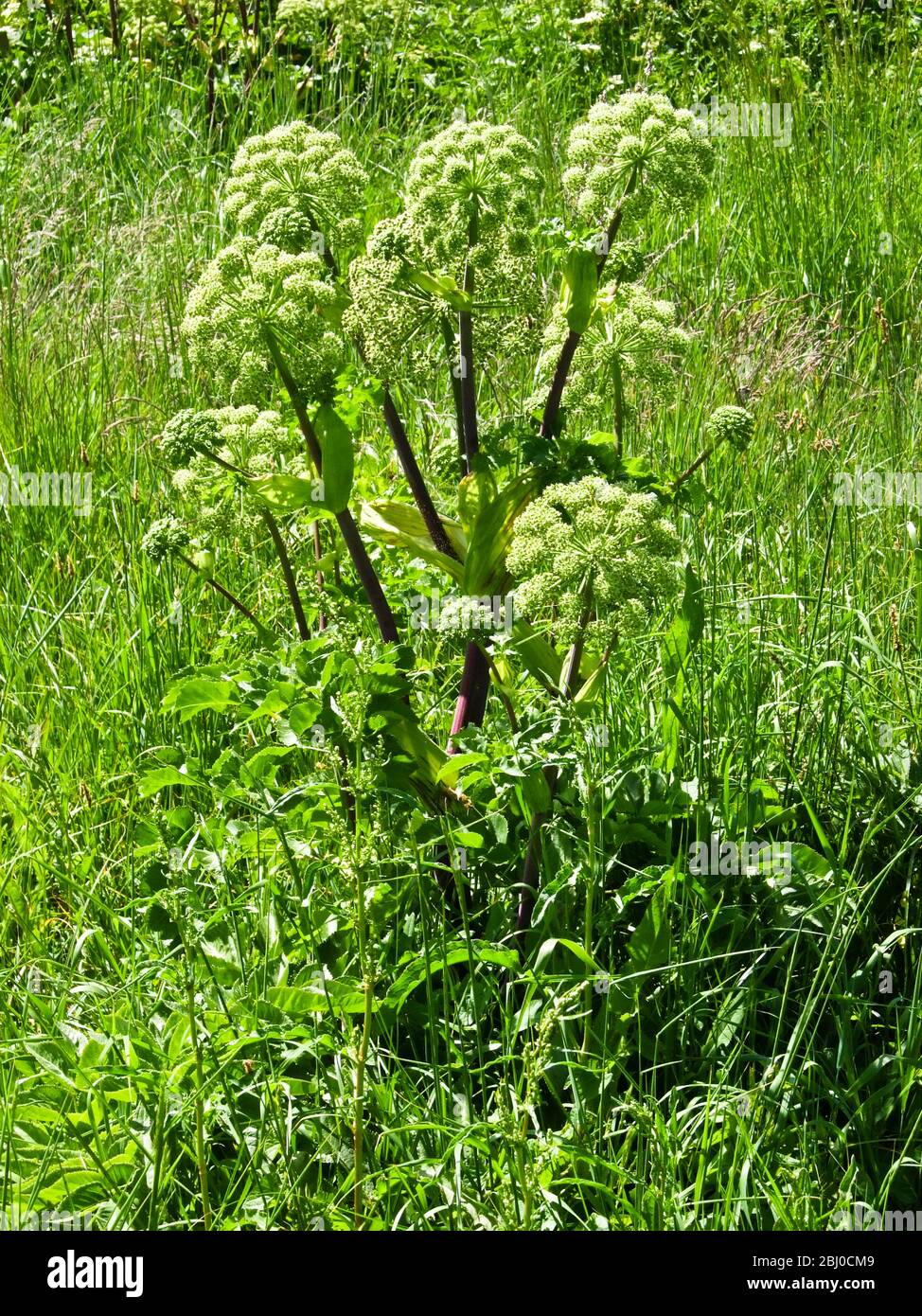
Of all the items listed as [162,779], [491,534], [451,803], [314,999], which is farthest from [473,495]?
[314,999]

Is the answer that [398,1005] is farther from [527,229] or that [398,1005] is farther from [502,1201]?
[527,229]

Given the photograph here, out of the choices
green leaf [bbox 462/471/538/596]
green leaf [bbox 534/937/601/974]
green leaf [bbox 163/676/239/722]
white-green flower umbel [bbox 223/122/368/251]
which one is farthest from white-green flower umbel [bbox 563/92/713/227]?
green leaf [bbox 534/937/601/974]

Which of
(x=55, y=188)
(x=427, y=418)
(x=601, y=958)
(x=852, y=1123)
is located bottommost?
(x=852, y=1123)

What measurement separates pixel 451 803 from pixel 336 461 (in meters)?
0.62

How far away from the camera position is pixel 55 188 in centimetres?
502

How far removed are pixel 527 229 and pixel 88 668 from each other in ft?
4.43

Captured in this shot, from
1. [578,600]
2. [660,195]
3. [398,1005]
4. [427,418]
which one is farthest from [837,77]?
[398,1005]

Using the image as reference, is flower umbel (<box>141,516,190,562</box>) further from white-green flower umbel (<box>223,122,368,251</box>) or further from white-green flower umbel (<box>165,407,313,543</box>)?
white-green flower umbel (<box>223,122,368,251</box>)

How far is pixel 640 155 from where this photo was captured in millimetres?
2096

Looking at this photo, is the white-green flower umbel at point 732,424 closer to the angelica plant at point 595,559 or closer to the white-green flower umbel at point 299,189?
the angelica plant at point 595,559

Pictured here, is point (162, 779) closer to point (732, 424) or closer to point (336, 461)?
point (336, 461)

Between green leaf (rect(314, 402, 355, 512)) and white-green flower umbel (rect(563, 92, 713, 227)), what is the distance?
508mm

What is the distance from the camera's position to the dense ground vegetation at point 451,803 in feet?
6.07

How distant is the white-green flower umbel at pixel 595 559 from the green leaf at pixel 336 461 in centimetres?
31
